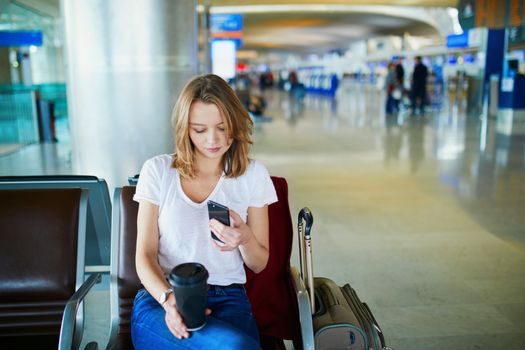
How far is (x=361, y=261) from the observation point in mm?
4305

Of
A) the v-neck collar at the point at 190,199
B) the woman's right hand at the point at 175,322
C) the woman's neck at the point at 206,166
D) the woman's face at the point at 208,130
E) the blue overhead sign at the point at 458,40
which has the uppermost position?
the blue overhead sign at the point at 458,40

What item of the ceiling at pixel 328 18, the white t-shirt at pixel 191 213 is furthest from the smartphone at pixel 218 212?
the ceiling at pixel 328 18

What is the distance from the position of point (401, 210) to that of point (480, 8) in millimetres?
7802

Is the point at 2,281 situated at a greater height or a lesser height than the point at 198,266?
lesser

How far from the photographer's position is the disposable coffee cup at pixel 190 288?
4.74ft

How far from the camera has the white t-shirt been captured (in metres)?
1.97

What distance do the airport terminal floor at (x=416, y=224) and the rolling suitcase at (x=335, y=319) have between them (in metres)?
0.91

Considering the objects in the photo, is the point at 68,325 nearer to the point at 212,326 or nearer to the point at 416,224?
A: the point at 212,326

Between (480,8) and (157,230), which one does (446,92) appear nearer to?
(480,8)

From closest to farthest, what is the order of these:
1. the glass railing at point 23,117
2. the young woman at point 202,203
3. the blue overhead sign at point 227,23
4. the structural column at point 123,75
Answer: the young woman at point 202,203 < the structural column at point 123,75 < the glass railing at point 23,117 < the blue overhead sign at point 227,23

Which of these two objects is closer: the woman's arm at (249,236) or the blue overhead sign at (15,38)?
the woman's arm at (249,236)

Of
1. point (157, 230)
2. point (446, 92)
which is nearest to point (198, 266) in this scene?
point (157, 230)

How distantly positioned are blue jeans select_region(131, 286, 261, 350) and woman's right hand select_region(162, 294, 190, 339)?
0.03 metres

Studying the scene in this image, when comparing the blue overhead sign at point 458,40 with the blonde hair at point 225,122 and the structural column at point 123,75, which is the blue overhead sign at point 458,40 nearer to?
the structural column at point 123,75
